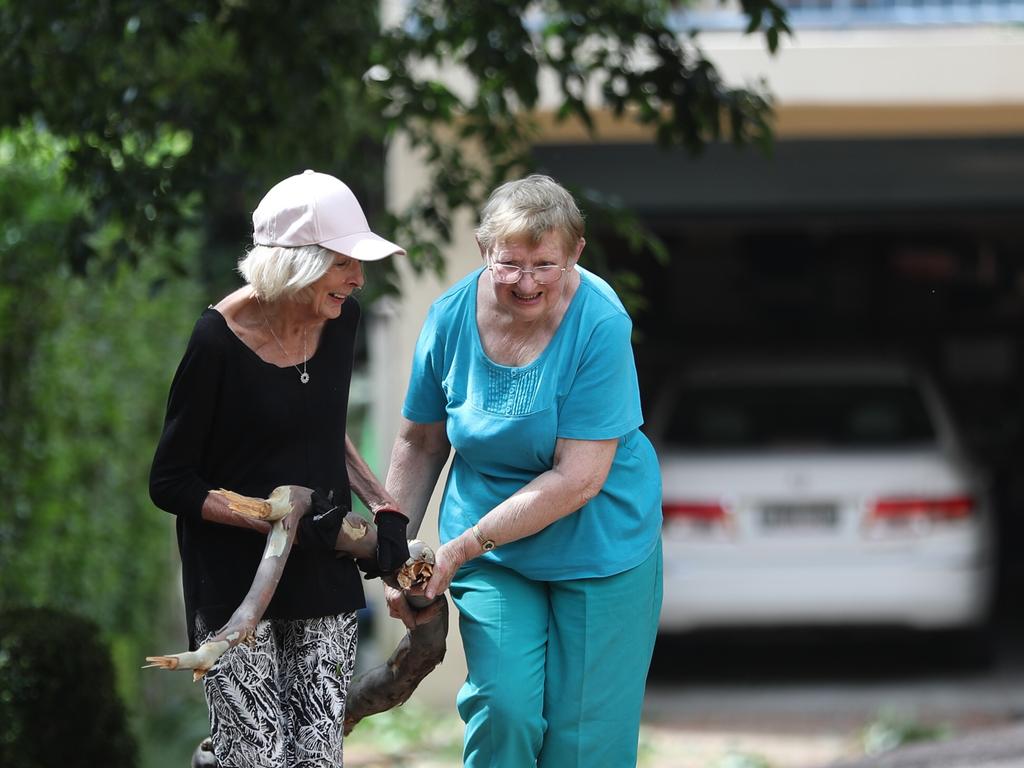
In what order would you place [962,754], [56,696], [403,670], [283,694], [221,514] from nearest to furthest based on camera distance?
[221,514] < [283,694] < [403,670] < [56,696] < [962,754]

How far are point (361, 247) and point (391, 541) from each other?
2.21 feet

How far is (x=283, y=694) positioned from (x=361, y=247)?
1.05 metres

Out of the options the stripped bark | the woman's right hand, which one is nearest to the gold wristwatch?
the stripped bark

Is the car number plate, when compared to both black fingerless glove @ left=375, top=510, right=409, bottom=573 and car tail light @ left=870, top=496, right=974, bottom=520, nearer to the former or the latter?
car tail light @ left=870, top=496, right=974, bottom=520

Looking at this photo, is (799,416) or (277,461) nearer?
(277,461)

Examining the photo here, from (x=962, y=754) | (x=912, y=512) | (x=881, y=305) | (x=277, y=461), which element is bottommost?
(x=962, y=754)

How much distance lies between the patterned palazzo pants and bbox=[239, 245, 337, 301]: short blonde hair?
0.75 m

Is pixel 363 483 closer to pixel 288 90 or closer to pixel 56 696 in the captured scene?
pixel 56 696

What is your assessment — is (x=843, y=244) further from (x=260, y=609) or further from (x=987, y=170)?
(x=260, y=609)

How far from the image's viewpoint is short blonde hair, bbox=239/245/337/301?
3592 millimetres

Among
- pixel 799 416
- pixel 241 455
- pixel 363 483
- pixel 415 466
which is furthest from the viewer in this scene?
pixel 799 416

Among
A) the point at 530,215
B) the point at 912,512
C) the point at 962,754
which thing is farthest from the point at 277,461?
the point at 912,512

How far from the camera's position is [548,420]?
3881 mm

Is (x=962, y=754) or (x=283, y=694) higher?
(x=283, y=694)
